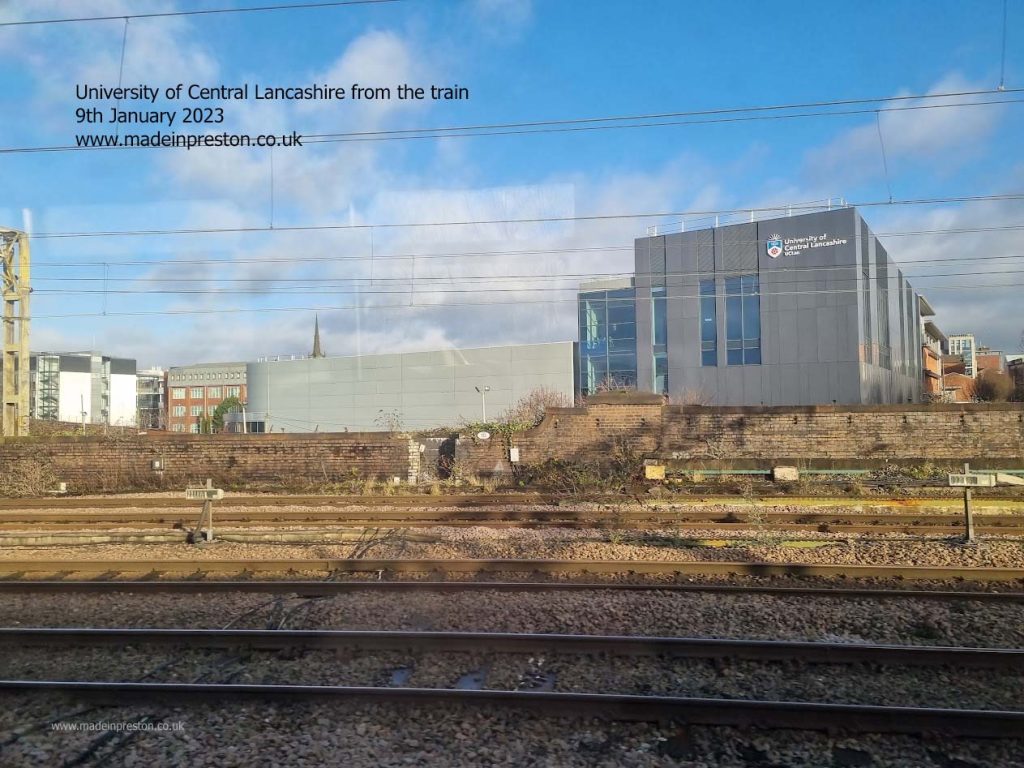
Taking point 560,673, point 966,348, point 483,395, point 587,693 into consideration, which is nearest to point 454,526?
point 560,673

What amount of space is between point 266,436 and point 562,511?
9422 mm

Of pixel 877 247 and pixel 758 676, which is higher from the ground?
pixel 877 247

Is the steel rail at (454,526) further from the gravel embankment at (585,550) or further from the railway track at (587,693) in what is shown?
the railway track at (587,693)

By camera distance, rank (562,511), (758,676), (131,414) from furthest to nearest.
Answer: (131,414), (562,511), (758,676)

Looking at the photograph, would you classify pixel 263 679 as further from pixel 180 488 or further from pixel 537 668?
pixel 180 488

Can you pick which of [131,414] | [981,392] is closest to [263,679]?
[981,392]

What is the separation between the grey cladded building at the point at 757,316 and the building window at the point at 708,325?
0.21ft

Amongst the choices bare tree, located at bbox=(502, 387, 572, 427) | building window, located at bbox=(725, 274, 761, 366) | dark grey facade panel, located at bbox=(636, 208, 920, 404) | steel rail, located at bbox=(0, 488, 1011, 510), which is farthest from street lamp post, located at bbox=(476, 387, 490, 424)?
steel rail, located at bbox=(0, 488, 1011, 510)

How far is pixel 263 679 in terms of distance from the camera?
231 inches

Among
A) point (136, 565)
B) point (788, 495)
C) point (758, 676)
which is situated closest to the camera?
point (758, 676)

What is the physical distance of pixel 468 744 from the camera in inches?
186

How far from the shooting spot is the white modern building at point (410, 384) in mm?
51906

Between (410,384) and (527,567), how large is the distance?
1774 inches

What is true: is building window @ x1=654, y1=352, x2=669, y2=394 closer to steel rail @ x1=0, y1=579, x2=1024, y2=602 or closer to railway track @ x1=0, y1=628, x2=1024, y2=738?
steel rail @ x1=0, y1=579, x2=1024, y2=602
